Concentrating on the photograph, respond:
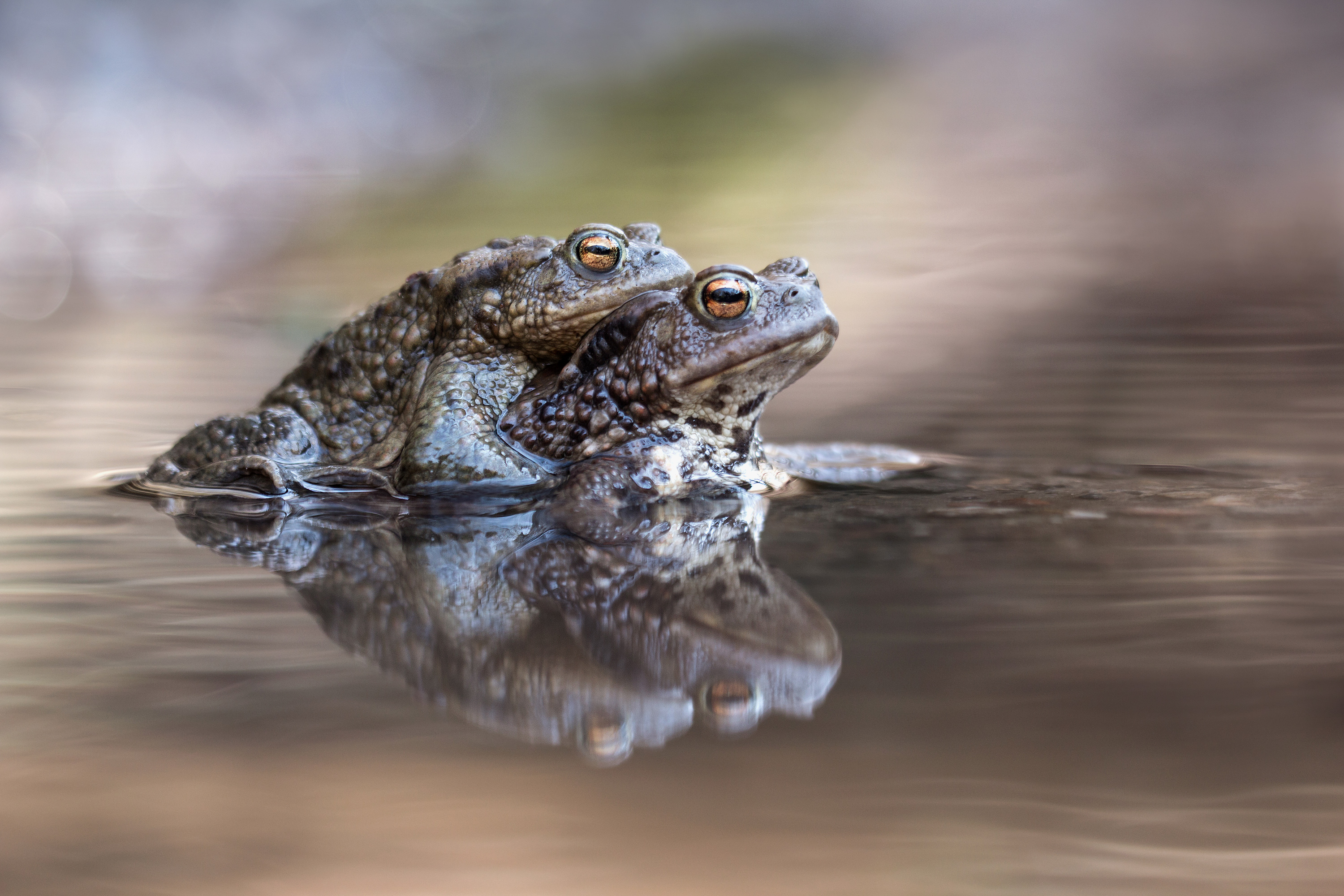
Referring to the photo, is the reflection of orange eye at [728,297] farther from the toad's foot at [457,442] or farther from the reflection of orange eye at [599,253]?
the toad's foot at [457,442]

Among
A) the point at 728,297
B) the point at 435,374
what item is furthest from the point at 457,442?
the point at 728,297

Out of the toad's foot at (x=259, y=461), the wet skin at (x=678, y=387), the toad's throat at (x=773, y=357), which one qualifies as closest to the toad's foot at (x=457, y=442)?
the wet skin at (x=678, y=387)

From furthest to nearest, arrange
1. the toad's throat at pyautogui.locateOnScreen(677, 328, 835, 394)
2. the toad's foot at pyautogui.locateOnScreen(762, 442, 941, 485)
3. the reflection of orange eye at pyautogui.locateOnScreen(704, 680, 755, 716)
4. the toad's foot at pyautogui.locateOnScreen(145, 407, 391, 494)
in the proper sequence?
the toad's foot at pyautogui.locateOnScreen(762, 442, 941, 485) → the toad's foot at pyautogui.locateOnScreen(145, 407, 391, 494) → the toad's throat at pyautogui.locateOnScreen(677, 328, 835, 394) → the reflection of orange eye at pyautogui.locateOnScreen(704, 680, 755, 716)

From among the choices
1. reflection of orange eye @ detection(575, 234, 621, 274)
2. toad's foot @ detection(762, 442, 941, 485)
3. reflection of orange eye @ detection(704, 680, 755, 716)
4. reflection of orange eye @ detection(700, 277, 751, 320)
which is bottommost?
reflection of orange eye @ detection(704, 680, 755, 716)

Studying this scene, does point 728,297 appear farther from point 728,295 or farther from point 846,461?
point 846,461

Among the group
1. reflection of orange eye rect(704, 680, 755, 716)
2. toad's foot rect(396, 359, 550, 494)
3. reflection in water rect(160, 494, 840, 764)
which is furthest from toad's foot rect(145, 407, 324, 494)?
reflection of orange eye rect(704, 680, 755, 716)

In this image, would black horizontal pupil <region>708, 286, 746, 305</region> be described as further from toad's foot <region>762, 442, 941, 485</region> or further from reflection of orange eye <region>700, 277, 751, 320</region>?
toad's foot <region>762, 442, 941, 485</region>
